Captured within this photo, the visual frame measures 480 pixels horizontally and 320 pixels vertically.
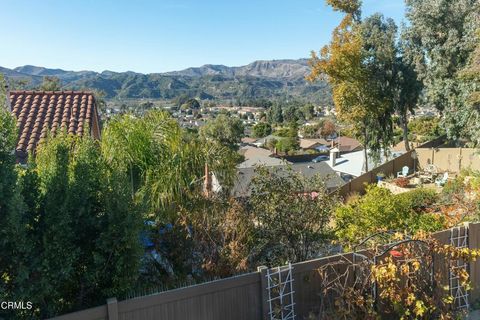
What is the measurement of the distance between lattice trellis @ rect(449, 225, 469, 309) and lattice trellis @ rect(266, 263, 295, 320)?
8.35 feet

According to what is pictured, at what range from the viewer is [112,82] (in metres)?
176

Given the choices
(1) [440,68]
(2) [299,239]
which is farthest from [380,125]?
(2) [299,239]

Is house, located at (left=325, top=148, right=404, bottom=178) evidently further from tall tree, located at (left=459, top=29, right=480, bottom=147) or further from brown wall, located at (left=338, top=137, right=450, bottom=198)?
tall tree, located at (left=459, top=29, right=480, bottom=147)

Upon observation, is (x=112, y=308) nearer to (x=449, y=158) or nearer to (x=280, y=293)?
(x=280, y=293)


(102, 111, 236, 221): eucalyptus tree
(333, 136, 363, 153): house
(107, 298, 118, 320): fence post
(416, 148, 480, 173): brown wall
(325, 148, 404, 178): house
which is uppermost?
(102, 111, 236, 221): eucalyptus tree

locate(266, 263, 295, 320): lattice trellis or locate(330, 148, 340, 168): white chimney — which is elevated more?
locate(266, 263, 295, 320): lattice trellis

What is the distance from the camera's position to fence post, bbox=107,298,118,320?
13.8 feet

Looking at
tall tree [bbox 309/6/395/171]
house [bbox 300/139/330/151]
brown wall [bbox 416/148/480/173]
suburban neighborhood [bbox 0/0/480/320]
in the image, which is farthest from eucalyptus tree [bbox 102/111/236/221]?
house [bbox 300/139/330/151]

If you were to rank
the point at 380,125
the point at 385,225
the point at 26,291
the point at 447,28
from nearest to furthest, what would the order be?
the point at 26,291, the point at 385,225, the point at 447,28, the point at 380,125

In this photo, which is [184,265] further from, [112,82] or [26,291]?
[112,82]

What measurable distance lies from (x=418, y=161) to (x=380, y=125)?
11.6ft

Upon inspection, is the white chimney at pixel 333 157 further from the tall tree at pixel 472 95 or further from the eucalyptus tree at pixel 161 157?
the eucalyptus tree at pixel 161 157

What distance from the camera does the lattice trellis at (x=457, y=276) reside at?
6137 mm

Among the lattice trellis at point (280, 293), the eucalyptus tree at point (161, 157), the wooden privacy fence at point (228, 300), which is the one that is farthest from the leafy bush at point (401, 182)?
the lattice trellis at point (280, 293)
